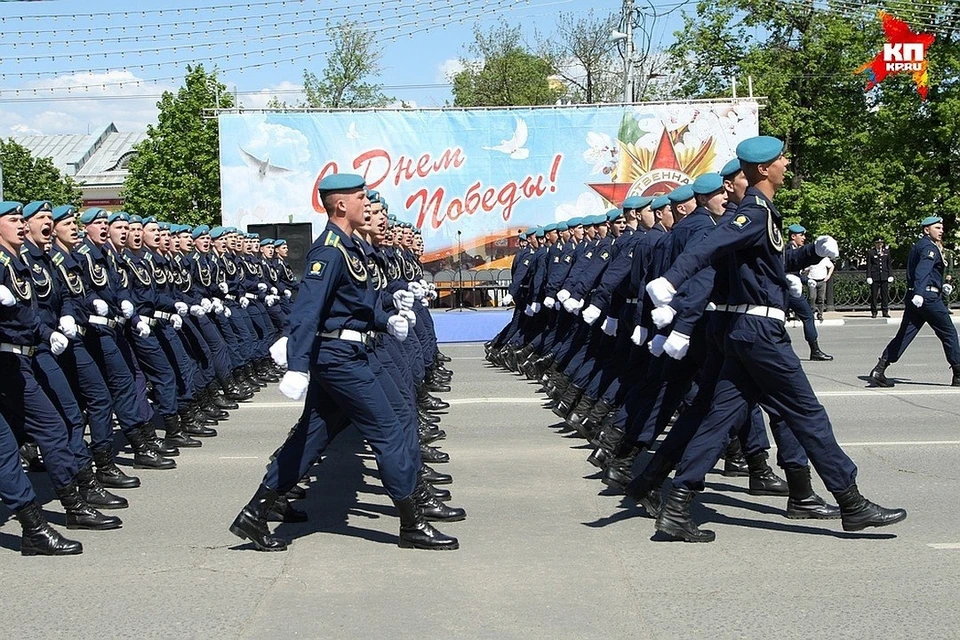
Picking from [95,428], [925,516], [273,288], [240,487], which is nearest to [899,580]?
[925,516]

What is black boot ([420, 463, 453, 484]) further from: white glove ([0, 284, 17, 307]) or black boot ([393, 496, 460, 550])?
white glove ([0, 284, 17, 307])

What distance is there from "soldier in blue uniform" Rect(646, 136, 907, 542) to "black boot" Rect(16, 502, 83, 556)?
317cm

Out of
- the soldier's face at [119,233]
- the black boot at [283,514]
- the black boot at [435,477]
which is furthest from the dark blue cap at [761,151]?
the soldier's face at [119,233]

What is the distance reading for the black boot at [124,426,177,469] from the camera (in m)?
9.55

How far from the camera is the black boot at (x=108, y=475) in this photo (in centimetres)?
871

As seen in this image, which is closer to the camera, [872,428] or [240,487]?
[240,487]

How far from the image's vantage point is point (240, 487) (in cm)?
862

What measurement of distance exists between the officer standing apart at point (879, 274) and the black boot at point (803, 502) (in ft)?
72.8

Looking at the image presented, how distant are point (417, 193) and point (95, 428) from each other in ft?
74.0

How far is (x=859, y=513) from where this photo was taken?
6.64 meters

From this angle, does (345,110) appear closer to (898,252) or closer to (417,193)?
(417,193)

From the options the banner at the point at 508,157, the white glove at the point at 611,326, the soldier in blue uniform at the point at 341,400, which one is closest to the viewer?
the soldier in blue uniform at the point at 341,400

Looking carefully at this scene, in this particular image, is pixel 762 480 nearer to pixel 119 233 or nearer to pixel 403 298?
pixel 403 298

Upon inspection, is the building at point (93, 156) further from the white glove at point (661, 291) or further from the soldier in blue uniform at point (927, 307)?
the white glove at point (661, 291)
